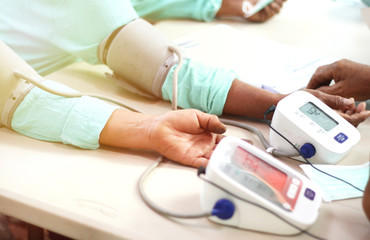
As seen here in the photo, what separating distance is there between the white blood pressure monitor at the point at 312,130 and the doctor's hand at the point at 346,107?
0.04 m

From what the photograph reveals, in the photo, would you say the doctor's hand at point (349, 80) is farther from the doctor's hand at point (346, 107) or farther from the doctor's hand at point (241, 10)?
the doctor's hand at point (241, 10)

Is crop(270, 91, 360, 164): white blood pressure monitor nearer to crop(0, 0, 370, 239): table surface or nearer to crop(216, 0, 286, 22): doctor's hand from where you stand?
crop(0, 0, 370, 239): table surface

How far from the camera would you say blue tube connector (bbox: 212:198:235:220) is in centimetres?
51

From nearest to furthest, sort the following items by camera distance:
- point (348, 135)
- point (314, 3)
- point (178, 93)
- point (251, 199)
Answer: point (251, 199) → point (348, 135) → point (178, 93) → point (314, 3)

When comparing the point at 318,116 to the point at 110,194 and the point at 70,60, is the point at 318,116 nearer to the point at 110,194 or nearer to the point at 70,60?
the point at 110,194

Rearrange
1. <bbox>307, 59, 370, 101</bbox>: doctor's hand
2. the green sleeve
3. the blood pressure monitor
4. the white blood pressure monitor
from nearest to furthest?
the blood pressure monitor → the white blood pressure monitor → <bbox>307, 59, 370, 101</bbox>: doctor's hand → the green sleeve

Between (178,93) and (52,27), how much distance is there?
30 centimetres

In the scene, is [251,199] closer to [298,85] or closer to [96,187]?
[96,187]

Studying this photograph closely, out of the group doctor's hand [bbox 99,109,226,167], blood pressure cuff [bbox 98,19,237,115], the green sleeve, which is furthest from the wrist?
the green sleeve

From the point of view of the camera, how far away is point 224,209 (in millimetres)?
508

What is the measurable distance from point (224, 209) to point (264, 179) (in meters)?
0.07

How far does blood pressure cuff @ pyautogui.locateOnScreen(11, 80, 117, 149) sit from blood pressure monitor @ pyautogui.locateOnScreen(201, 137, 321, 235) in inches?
9.3

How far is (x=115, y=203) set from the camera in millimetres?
567

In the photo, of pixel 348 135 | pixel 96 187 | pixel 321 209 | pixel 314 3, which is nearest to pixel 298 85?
pixel 348 135
